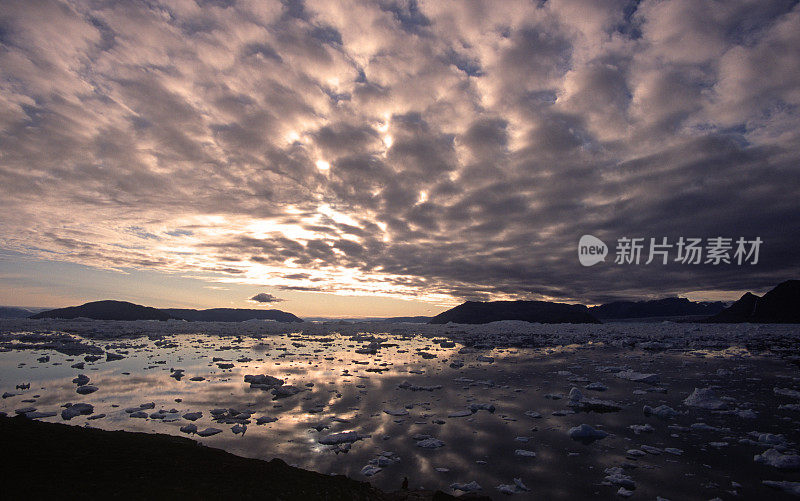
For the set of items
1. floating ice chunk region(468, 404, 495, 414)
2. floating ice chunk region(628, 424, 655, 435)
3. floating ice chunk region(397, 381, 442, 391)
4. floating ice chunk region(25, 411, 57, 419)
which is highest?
floating ice chunk region(628, 424, 655, 435)

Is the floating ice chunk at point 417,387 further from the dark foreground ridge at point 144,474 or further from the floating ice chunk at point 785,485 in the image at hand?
the floating ice chunk at point 785,485

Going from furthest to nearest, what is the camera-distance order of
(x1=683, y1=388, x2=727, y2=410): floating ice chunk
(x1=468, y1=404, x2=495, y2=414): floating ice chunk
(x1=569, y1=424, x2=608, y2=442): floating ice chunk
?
(x1=683, y1=388, x2=727, y2=410): floating ice chunk < (x1=468, y1=404, x2=495, y2=414): floating ice chunk < (x1=569, y1=424, x2=608, y2=442): floating ice chunk

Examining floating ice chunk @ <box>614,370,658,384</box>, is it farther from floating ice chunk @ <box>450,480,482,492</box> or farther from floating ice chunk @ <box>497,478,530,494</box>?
floating ice chunk @ <box>450,480,482,492</box>

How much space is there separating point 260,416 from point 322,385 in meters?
4.06

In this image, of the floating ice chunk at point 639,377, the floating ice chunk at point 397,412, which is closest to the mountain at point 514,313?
the floating ice chunk at point 639,377

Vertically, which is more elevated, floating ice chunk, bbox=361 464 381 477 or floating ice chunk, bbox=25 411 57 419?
floating ice chunk, bbox=361 464 381 477

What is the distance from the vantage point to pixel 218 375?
49.3 ft

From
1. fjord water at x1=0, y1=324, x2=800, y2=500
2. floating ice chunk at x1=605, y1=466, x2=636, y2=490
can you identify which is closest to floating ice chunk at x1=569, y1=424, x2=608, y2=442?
fjord water at x1=0, y1=324, x2=800, y2=500

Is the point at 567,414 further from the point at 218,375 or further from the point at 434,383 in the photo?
the point at 218,375

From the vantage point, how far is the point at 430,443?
7.45 m

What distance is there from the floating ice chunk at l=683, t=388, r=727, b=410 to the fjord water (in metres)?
0.19

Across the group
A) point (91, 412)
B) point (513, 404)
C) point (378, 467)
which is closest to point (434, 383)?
point (513, 404)

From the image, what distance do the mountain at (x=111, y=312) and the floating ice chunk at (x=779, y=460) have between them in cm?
13783

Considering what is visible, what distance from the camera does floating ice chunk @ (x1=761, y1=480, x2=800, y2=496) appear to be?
18.0ft
